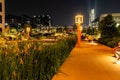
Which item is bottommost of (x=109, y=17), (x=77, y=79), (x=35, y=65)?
(x=77, y=79)

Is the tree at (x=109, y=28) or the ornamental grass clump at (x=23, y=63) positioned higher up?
the tree at (x=109, y=28)

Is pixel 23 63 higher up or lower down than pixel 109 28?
lower down

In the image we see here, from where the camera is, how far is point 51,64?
26.3ft

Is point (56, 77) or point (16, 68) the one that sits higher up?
point (16, 68)

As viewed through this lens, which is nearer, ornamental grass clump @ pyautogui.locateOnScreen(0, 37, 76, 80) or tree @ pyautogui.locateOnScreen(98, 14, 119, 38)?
ornamental grass clump @ pyautogui.locateOnScreen(0, 37, 76, 80)

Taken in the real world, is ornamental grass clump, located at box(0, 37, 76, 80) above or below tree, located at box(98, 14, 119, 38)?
below

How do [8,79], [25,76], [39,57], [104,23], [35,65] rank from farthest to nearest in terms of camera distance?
1. [104,23]
2. [39,57]
3. [35,65]
4. [25,76]
5. [8,79]

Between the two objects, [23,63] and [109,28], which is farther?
[109,28]

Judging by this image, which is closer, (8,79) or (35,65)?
(8,79)

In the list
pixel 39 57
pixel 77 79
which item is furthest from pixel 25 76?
pixel 77 79

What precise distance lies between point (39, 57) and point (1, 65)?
167 cm

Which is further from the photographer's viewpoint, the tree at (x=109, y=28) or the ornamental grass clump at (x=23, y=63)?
the tree at (x=109, y=28)

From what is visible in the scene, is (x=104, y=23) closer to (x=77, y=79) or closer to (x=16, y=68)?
(x=77, y=79)

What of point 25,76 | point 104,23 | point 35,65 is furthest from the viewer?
point 104,23
